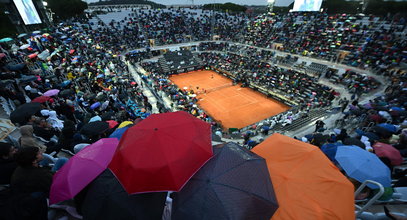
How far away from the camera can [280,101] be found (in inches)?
1023

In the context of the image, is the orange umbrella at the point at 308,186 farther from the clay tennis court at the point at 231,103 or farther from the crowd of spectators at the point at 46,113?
the clay tennis court at the point at 231,103

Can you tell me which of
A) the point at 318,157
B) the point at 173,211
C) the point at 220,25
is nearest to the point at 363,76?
the point at 318,157

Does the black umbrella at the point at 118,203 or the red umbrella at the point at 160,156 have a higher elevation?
the red umbrella at the point at 160,156

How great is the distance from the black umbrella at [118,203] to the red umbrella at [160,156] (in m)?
0.23

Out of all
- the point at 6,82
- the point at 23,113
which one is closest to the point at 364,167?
the point at 23,113

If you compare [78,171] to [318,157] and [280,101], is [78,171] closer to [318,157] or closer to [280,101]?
[318,157]

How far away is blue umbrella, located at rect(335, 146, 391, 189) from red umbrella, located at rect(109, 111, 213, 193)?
453 centimetres

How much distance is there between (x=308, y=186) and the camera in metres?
3.30

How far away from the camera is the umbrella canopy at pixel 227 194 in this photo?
8.91 ft

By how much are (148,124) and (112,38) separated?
45.2 m

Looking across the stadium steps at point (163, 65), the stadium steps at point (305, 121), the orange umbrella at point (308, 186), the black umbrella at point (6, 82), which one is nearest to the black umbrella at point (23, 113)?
the black umbrella at point (6, 82)

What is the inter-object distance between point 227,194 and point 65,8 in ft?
199

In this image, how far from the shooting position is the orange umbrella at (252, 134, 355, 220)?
9.66ft

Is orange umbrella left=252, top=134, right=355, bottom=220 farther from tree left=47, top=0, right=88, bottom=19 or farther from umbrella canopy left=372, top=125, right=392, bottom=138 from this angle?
tree left=47, top=0, right=88, bottom=19
